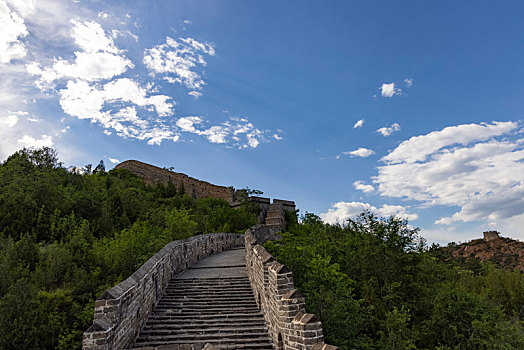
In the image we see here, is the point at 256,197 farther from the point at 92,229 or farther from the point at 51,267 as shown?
the point at 51,267

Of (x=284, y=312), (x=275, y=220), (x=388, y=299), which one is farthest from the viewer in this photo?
(x=275, y=220)

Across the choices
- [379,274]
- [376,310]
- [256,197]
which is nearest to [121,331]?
[376,310]

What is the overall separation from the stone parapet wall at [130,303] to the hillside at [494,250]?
34.8 meters

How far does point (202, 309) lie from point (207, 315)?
420 mm

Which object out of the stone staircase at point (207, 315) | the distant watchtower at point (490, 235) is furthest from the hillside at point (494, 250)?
the stone staircase at point (207, 315)

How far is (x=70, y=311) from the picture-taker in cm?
885

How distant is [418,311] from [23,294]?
40.4 ft

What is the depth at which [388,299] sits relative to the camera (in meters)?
10.4

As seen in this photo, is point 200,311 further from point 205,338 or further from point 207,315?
point 205,338

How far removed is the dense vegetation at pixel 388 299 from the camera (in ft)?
27.9

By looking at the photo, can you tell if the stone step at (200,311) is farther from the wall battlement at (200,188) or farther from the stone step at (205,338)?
the wall battlement at (200,188)

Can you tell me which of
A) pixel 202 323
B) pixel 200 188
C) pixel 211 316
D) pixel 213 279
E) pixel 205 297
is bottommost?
pixel 202 323

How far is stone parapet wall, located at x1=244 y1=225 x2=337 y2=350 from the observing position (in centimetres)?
512

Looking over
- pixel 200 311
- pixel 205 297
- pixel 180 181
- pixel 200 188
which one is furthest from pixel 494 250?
pixel 200 311
